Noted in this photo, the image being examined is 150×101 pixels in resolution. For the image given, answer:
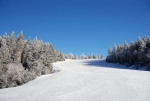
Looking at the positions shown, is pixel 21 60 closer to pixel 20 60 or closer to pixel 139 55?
pixel 20 60

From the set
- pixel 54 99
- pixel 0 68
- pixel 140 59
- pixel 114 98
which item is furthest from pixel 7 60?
pixel 140 59

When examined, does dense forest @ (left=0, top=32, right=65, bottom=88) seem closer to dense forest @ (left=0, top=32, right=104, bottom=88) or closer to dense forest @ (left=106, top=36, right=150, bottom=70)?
dense forest @ (left=0, top=32, right=104, bottom=88)

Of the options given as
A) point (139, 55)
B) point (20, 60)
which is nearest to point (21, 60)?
point (20, 60)

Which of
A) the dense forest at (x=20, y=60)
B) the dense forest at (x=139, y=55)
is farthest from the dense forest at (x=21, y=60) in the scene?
the dense forest at (x=139, y=55)

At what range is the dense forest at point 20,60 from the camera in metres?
31.8

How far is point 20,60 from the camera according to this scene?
52500 millimetres

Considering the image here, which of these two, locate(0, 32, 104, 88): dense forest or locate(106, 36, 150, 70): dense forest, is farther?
locate(106, 36, 150, 70): dense forest

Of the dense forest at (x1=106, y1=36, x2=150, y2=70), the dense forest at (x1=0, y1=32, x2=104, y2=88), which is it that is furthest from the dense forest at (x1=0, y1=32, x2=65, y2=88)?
the dense forest at (x1=106, y1=36, x2=150, y2=70)

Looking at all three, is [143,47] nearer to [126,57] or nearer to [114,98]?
[126,57]

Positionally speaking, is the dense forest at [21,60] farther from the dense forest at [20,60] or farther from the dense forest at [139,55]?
the dense forest at [139,55]

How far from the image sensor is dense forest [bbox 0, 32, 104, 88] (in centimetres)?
3183

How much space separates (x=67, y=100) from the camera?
1485 cm

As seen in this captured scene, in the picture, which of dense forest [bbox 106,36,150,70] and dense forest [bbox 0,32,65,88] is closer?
dense forest [bbox 0,32,65,88]

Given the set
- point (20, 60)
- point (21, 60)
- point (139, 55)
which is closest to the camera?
point (139, 55)
